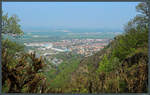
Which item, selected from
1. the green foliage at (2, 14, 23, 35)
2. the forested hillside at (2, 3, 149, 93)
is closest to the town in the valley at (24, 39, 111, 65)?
the forested hillside at (2, 3, 149, 93)

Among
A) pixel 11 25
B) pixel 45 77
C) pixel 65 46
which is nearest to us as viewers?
pixel 45 77

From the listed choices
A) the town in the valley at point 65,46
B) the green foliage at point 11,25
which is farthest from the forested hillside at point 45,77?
the town in the valley at point 65,46

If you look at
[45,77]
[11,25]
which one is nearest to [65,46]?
[45,77]

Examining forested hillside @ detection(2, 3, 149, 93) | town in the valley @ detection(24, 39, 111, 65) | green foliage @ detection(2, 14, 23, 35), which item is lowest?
forested hillside @ detection(2, 3, 149, 93)

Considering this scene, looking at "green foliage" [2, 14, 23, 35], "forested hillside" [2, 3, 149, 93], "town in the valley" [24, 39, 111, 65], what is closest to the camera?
"forested hillside" [2, 3, 149, 93]

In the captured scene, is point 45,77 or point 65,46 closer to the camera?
point 45,77

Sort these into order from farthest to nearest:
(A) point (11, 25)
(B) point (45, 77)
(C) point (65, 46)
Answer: (A) point (11, 25)
(C) point (65, 46)
(B) point (45, 77)

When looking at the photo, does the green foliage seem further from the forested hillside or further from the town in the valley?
the town in the valley

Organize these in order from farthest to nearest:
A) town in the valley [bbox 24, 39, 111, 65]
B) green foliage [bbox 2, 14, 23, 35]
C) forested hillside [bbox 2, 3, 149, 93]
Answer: green foliage [bbox 2, 14, 23, 35]
town in the valley [bbox 24, 39, 111, 65]
forested hillside [bbox 2, 3, 149, 93]

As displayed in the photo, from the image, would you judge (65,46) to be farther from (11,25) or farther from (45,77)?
(11,25)

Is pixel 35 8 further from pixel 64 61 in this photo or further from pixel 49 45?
pixel 64 61

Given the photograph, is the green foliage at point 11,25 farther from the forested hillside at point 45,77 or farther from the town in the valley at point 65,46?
the town in the valley at point 65,46
